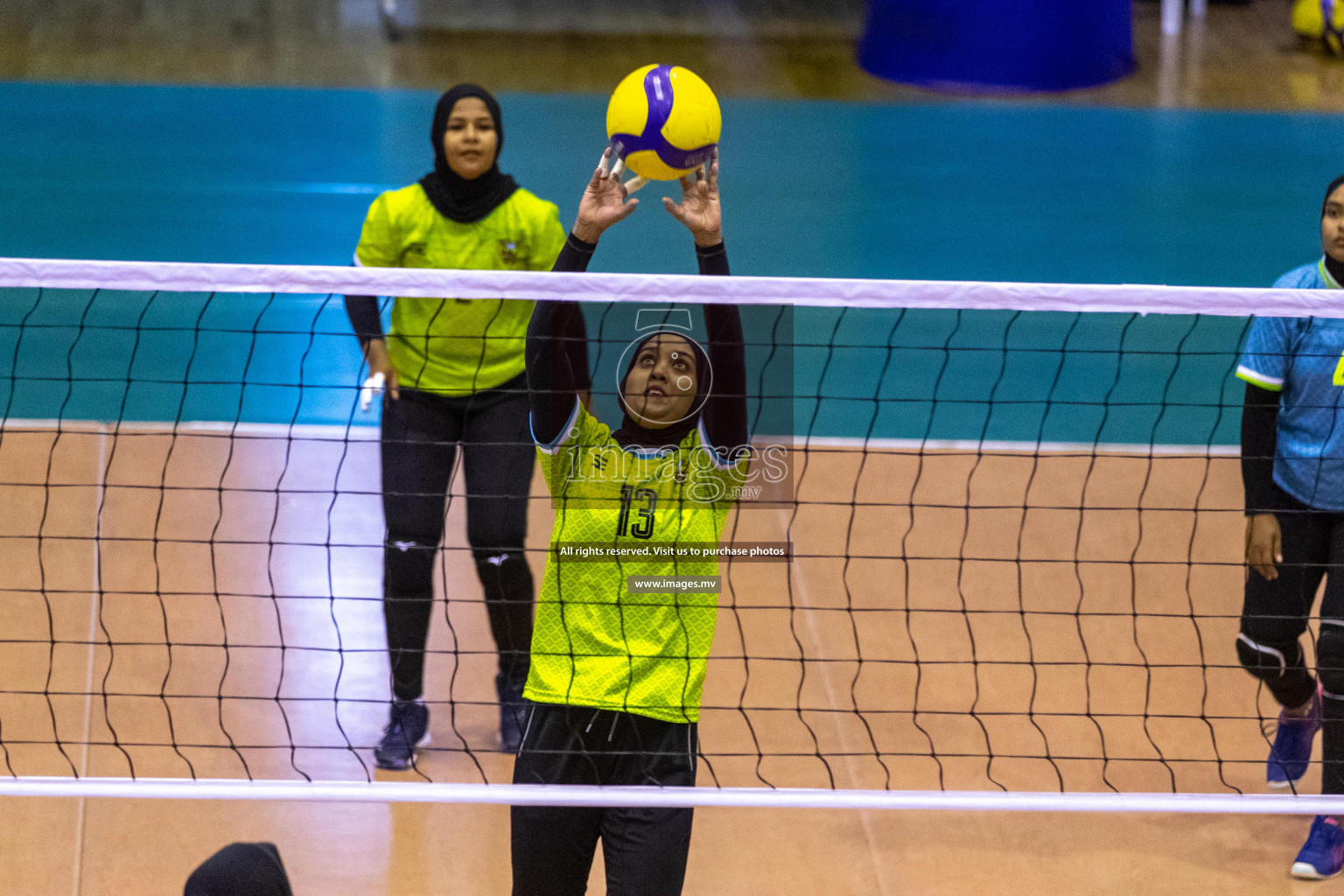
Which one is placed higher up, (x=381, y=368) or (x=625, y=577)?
(x=381, y=368)

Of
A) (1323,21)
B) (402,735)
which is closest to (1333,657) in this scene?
(402,735)

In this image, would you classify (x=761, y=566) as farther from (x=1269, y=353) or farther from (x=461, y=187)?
(x=1269, y=353)

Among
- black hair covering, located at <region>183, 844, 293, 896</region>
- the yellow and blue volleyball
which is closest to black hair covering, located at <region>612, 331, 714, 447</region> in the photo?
the yellow and blue volleyball

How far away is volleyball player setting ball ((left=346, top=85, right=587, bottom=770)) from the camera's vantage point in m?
3.89

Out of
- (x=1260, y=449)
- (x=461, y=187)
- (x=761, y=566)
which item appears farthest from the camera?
(x=761, y=566)

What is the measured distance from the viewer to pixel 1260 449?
11.7 ft

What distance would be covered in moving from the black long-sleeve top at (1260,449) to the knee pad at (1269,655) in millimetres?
384

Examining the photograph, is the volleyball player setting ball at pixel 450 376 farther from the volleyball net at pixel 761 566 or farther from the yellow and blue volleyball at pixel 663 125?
the yellow and blue volleyball at pixel 663 125

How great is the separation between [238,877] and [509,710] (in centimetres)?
212

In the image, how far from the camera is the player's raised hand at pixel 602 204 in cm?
277

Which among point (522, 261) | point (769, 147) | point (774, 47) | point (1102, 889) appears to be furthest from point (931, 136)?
point (1102, 889)

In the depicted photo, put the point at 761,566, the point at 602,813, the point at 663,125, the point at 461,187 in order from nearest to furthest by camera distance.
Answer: the point at 602,813
the point at 663,125
the point at 461,187
the point at 761,566

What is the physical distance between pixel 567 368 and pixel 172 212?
17.7ft

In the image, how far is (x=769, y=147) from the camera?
28.6 ft
